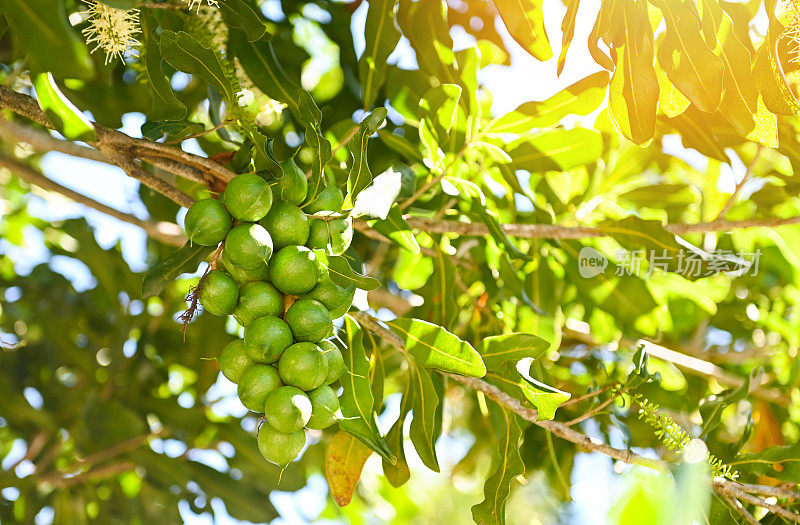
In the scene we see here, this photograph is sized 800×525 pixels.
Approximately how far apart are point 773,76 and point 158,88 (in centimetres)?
108

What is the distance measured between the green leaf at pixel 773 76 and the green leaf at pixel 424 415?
79 centimetres

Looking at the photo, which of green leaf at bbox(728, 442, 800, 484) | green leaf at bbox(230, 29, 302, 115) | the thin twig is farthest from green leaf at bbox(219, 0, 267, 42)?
green leaf at bbox(728, 442, 800, 484)

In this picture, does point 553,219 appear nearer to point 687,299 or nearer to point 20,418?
point 687,299

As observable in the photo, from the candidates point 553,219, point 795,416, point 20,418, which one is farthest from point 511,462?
point 20,418

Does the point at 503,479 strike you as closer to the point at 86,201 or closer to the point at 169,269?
the point at 169,269

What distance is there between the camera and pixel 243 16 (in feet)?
3.69

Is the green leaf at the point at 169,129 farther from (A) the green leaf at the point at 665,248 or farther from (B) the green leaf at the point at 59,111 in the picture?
(A) the green leaf at the point at 665,248

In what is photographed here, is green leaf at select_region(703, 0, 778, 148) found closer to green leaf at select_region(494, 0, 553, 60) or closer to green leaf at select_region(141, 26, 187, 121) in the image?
green leaf at select_region(494, 0, 553, 60)

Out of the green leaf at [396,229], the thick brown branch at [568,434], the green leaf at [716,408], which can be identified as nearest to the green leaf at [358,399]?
the thick brown branch at [568,434]

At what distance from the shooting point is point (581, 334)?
200 cm

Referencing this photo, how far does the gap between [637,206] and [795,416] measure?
83 centimetres

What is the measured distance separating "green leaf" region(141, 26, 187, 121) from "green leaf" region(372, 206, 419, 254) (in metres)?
0.40

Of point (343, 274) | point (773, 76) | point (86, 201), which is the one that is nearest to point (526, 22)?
point (773, 76)

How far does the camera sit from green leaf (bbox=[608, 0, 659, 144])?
1206 millimetres
